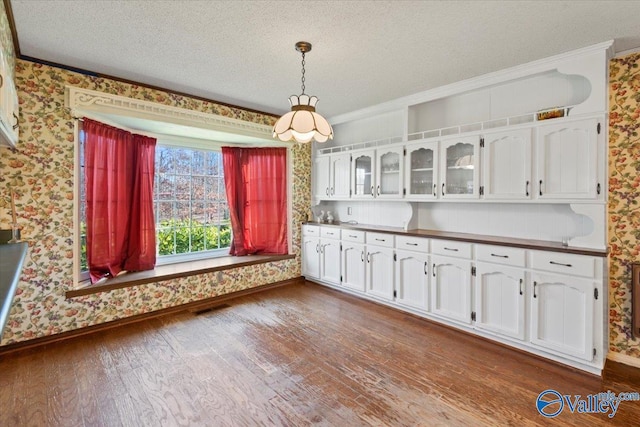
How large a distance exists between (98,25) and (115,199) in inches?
67.1

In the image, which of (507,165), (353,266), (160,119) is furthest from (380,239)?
(160,119)

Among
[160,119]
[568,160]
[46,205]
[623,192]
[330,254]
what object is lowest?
[330,254]

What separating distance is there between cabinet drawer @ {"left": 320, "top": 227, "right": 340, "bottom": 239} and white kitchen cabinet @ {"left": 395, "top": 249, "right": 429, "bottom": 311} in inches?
37.5

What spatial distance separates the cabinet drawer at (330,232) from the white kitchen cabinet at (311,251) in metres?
0.11

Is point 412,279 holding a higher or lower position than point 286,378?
higher

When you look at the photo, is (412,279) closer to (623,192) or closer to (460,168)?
(460,168)

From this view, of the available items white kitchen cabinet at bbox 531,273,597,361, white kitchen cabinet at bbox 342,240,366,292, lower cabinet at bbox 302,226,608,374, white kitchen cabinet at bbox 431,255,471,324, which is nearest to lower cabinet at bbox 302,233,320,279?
white kitchen cabinet at bbox 342,240,366,292

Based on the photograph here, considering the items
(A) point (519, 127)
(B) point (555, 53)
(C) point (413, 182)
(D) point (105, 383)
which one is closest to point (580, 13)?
(B) point (555, 53)

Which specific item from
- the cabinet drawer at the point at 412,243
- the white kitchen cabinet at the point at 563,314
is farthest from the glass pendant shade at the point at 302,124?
the white kitchen cabinet at the point at 563,314

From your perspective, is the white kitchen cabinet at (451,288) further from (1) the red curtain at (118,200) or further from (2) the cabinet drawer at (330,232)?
(1) the red curtain at (118,200)

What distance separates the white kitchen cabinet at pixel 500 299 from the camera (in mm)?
2570

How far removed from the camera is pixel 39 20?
208 centimetres

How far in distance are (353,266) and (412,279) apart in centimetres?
85

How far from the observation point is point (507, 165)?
276 cm
